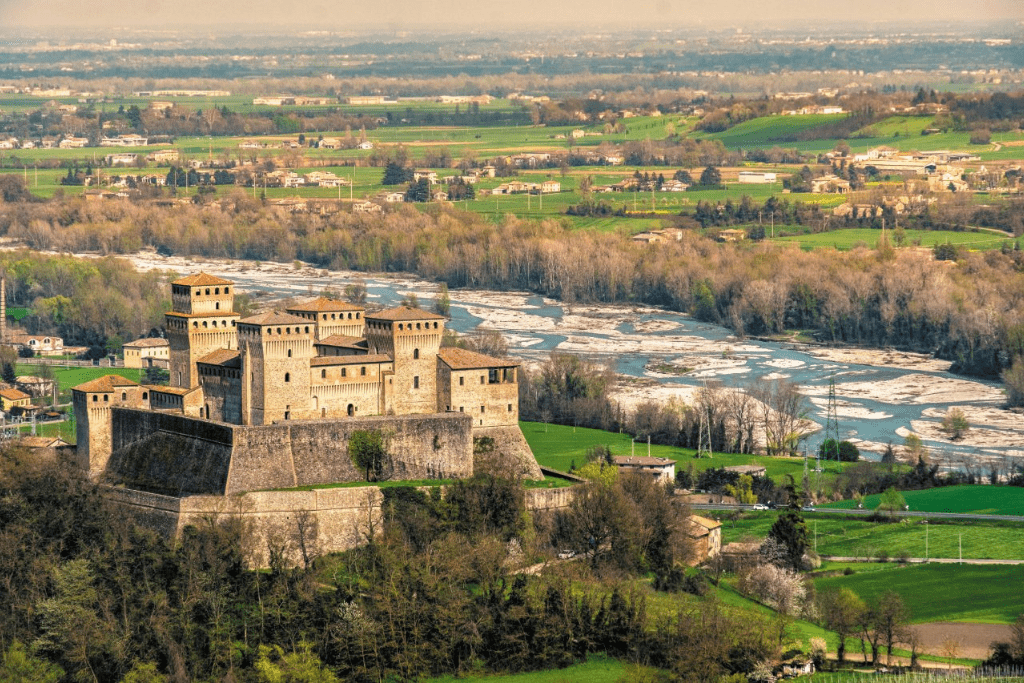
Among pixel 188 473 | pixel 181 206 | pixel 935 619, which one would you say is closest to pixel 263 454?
pixel 188 473

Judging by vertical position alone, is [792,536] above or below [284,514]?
below

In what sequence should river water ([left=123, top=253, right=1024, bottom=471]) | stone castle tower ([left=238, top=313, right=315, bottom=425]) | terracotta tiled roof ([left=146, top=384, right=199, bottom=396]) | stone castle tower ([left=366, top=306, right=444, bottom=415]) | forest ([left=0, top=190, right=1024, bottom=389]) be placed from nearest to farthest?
stone castle tower ([left=238, top=313, right=315, bottom=425]), terracotta tiled roof ([left=146, top=384, right=199, bottom=396]), stone castle tower ([left=366, top=306, right=444, bottom=415]), river water ([left=123, top=253, right=1024, bottom=471]), forest ([left=0, top=190, right=1024, bottom=389])

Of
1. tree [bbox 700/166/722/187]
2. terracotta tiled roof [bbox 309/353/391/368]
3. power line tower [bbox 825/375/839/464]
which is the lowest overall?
tree [bbox 700/166/722/187]

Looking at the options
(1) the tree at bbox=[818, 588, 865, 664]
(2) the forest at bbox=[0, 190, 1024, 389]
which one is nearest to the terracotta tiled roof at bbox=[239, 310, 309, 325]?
(1) the tree at bbox=[818, 588, 865, 664]

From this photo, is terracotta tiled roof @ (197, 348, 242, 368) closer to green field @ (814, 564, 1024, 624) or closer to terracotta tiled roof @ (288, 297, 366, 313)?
terracotta tiled roof @ (288, 297, 366, 313)

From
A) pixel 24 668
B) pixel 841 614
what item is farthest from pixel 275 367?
pixel 841 614

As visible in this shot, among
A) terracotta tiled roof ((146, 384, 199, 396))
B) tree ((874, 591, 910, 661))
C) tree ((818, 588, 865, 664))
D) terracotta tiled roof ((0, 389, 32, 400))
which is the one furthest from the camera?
terracotta tiled roof ((0, 389, 32, 400))

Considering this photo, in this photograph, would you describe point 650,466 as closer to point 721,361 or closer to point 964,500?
point 964,500
